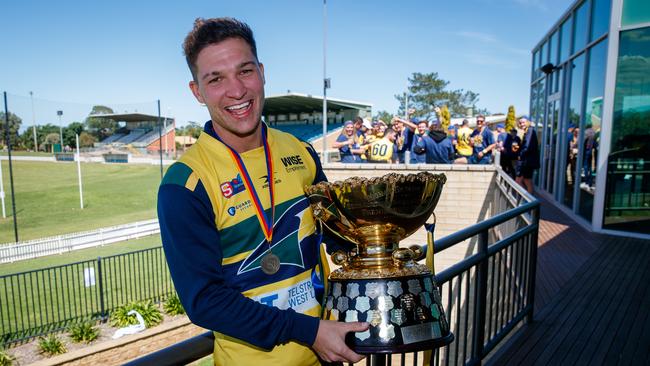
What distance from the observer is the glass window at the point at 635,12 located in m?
6.61

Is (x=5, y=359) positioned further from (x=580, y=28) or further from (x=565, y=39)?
(x=565, y=39)

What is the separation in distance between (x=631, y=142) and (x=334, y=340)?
775 cm

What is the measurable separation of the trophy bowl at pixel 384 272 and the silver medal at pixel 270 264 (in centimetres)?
16

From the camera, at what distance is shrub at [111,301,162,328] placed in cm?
1037

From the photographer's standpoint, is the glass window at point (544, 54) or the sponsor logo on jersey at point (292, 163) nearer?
the sponsor logo on jersey at point (292, 163)

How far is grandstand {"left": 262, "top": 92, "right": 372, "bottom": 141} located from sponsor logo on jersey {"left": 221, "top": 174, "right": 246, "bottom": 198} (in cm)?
3533

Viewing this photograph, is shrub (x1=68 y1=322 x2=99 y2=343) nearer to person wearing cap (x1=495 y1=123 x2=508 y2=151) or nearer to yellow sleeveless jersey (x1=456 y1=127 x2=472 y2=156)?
yellow sleeveless jersey (x1=456 y1=127 x2=472 y2=156)

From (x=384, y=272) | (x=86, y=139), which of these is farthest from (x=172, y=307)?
(x=86, y=139)

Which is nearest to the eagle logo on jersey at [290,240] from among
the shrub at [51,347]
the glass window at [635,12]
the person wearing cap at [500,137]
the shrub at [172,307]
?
the glass window at [635,12]

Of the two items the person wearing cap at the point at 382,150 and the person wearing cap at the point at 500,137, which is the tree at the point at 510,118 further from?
the person wearing cap at the point at 382,150

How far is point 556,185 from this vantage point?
Result: 416 inches

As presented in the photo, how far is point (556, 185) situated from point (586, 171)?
8.13 ft

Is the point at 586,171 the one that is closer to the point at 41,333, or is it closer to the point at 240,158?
the point at 240,158

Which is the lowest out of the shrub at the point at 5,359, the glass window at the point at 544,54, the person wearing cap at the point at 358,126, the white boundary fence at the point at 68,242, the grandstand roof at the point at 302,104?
the shrub at the point at 5,359
